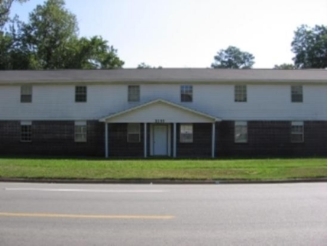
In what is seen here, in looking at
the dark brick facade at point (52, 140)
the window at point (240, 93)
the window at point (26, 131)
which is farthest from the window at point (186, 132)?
the window at point (26, 131)

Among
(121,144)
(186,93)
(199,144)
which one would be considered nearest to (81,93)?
(121,144)

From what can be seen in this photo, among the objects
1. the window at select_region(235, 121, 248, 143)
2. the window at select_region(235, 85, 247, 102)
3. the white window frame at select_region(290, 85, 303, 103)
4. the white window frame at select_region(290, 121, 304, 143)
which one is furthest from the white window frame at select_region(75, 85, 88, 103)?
the white window frame at select_region(290, 121, 304, 143)

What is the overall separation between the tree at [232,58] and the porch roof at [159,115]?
76.3m

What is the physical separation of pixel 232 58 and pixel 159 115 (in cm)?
7910

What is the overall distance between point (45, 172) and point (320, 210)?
11073 millimetres

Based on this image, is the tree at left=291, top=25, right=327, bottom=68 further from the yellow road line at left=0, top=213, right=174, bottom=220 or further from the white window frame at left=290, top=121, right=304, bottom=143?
the yellow road line at left=0, top=213, right=174, bottom=220

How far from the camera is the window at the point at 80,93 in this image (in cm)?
2889

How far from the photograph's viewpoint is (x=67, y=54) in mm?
55375

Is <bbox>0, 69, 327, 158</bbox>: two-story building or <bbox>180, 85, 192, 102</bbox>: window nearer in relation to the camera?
<bbox>0, 69, 327, 158</bbox>: two-story building

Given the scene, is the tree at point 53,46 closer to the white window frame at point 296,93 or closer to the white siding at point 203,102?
the white siding at point 203,102

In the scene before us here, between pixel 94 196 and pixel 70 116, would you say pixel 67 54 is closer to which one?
pixel 70 116

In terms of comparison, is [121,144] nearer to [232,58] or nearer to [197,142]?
[197,142]

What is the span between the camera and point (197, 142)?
28.3 meters

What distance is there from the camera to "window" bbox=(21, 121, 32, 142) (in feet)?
95.0
